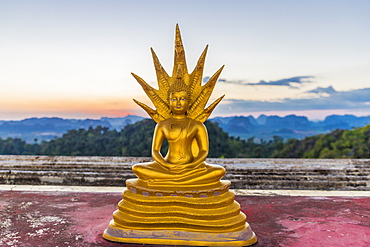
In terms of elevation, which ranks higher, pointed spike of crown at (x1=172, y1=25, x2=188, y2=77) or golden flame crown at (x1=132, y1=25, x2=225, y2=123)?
pointed spike of crown at (x1=172, y1=25, x2=188, y2=77)

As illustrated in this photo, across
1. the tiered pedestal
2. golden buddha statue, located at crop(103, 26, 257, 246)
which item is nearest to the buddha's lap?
golden buddha statue, located at crop(103, 26, 257, 246)

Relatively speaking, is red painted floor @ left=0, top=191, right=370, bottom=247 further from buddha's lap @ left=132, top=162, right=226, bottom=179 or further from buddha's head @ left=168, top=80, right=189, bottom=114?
buddha's head @ left=168, top=80, right=189, bottom=114

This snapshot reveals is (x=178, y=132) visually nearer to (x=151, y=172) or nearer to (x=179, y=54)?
(x=151, y=172)

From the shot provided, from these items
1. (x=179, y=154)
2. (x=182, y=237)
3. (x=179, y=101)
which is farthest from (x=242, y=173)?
(x=182, y=237)

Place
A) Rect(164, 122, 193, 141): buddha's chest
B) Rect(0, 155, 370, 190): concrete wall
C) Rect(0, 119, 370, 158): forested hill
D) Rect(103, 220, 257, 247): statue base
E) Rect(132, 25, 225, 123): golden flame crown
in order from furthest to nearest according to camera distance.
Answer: Rect(0, 119, 370, 158): forested hill → Rect(0, 155, 370, 190): concrete wall → Rect(132, 25, 225, 123): golden flame crown → Rect(164, 122, 193, 141): buddha's chest → Rect(103, 220, 257, 247): statue base

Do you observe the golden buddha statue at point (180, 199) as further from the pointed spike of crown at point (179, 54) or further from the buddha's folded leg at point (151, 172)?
the pointed spike of crown at point (179, 54)

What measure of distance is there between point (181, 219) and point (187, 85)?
176cm

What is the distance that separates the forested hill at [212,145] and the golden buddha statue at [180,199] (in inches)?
393

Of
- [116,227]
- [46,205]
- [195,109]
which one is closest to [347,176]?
[195,109]

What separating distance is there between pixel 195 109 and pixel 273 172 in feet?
12.8

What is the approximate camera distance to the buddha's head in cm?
495

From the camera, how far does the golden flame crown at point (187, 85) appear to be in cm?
514

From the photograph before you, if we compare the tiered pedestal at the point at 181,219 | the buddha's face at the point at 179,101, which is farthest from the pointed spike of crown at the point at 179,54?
the tiered pedestal at the point at 181,219

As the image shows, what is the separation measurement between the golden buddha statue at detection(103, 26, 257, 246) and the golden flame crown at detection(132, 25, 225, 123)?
9 centimetres
